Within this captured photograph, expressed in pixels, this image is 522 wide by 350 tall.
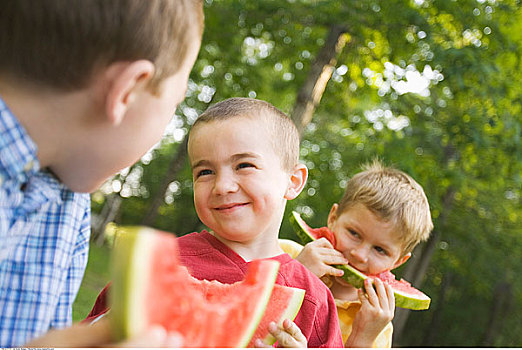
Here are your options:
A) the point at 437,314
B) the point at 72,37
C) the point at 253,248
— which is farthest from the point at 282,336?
the point at 437,314

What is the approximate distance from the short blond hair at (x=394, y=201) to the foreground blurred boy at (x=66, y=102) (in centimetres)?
168

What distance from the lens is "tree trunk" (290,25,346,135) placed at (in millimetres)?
7730

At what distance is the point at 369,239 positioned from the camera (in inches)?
111

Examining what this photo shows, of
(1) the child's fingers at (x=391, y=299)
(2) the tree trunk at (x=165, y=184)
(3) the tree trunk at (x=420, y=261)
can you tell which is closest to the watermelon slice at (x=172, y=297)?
(1) the child's fingers at (x=391, y=299)

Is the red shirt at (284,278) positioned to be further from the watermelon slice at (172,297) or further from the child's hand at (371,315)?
the child's hand at (371,315)

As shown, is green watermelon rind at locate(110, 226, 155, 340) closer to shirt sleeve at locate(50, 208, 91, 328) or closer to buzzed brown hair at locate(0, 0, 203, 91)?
buzzed brown hair at locate(0, 0, 203, 91)

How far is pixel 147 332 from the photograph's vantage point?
0.95m

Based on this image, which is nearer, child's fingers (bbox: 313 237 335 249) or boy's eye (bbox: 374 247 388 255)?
child's fingers (bbox: 313 237 335 249)

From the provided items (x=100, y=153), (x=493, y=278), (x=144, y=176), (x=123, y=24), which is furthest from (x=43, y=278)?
(x=144, y=176)

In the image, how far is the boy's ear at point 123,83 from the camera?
124cm

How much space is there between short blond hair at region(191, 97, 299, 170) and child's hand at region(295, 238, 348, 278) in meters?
0.60

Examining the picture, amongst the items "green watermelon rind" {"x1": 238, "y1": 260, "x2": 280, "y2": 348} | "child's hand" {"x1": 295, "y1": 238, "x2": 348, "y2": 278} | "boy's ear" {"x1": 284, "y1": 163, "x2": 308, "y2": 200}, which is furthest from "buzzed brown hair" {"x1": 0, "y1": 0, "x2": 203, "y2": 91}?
"child's hand" {"x1": 295, "y1": 238, "x2": 348, "y2": 278}

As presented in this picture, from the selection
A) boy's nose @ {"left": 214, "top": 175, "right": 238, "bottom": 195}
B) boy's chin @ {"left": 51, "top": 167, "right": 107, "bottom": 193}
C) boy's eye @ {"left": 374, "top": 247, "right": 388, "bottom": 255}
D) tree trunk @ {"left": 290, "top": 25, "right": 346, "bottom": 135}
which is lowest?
boy's eye @ {"left": 374, "top": 247, "right": 388, "bottom": 255}

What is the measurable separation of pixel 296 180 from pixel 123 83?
46.6 inches
